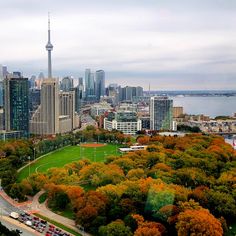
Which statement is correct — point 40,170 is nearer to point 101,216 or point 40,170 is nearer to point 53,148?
point 53,148

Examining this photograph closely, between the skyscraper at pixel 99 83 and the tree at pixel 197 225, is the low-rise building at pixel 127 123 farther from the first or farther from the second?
the skyscraper at pixel 99 83

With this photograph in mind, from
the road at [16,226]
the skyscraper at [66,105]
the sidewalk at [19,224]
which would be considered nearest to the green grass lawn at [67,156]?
the sidewalk at [19,224]

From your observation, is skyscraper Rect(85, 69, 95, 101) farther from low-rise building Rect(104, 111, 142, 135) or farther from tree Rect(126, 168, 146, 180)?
tree Rect(126, 168, 146, 180)

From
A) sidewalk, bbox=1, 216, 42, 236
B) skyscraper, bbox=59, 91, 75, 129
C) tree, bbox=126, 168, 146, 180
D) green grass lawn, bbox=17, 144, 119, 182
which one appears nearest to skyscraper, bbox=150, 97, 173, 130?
skyscraper, bbox=59, 91, 75, 129

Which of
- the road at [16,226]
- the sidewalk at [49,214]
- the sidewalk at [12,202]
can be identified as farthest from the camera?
the sidewalk at [12,202]

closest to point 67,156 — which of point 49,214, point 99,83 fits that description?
point 49,214
